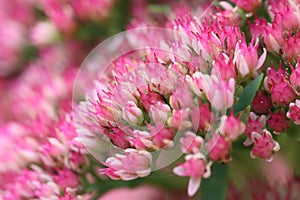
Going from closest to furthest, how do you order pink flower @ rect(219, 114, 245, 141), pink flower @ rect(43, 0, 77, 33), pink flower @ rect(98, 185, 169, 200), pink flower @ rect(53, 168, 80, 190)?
1. pink flower @ rect(219, 114, 245, 141)
2. pink flower @ rect(53, 168, 80, 190)
3. pink flower @ rect(98, 185, 169, 200)
4. pink flower @ rect(43, 0, 77, 33)

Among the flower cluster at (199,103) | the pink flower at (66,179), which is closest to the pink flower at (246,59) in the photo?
the flower cluster at (199,103)

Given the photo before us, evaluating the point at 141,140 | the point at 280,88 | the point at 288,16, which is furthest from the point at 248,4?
the point at 141,140

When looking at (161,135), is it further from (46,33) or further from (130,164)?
(46,33)

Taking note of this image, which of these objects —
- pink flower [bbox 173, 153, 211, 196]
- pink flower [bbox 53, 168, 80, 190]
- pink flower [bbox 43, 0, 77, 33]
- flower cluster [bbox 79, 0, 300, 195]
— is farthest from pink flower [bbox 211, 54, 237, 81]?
pink flower [bbox 43, 0, 77, 33]

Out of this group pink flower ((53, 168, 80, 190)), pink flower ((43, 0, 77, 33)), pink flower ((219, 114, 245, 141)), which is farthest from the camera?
pink flower ((43, 0, 77, 33))

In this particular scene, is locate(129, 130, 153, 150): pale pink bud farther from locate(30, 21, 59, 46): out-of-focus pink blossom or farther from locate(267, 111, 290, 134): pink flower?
locate(30, 21, 59, 46): out-of-focus pink blossom

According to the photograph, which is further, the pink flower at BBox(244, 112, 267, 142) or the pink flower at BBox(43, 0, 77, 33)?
the pink flower at BBox(43, 0, 77, 33)

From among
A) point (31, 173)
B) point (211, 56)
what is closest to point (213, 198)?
point (211, 56)
